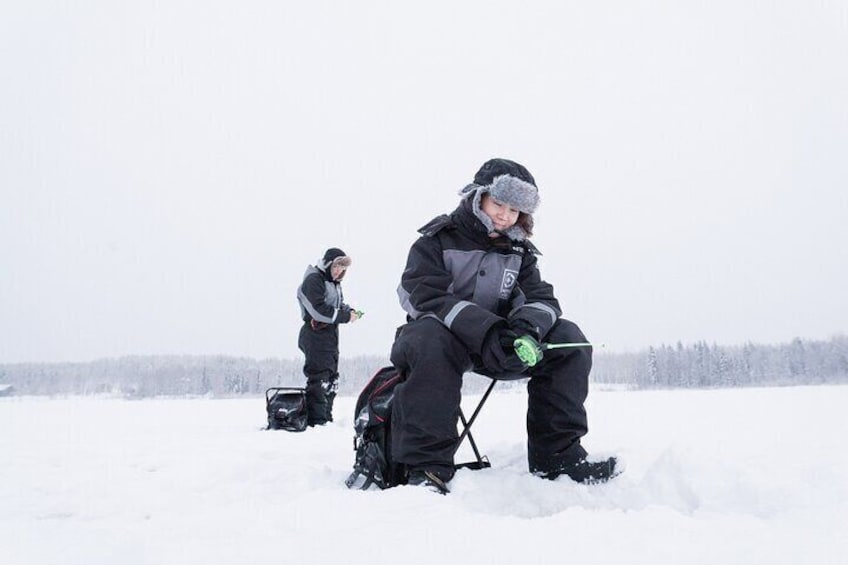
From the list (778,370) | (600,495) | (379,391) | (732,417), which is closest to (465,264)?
(379,391)

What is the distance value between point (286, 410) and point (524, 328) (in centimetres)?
443

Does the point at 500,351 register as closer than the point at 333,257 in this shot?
Yes

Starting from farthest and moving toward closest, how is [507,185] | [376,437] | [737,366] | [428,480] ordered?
[737,366]
[507,185]
[376,437]
[428,480]

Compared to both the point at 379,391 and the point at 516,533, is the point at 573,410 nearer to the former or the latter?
the point at 379,391

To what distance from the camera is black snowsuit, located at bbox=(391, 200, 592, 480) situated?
2260 mm

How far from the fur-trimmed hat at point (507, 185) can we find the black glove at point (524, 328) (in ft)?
2.23

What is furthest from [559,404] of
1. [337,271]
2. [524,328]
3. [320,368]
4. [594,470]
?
[337,271]

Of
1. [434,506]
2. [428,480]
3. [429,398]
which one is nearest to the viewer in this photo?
[434,506]

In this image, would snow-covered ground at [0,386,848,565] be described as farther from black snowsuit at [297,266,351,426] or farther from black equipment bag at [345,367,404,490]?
black snowsuit at [297,266,351,426]

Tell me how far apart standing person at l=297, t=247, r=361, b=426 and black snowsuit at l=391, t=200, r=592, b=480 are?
4.12m

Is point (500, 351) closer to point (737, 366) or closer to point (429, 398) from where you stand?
point (429, 398)

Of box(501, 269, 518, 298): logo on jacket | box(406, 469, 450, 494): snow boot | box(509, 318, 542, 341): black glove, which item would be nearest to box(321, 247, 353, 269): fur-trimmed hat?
box(501, 269, 518, 298): logo on jacket

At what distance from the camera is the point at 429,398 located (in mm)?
2268

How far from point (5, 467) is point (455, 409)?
2736 millimetres
